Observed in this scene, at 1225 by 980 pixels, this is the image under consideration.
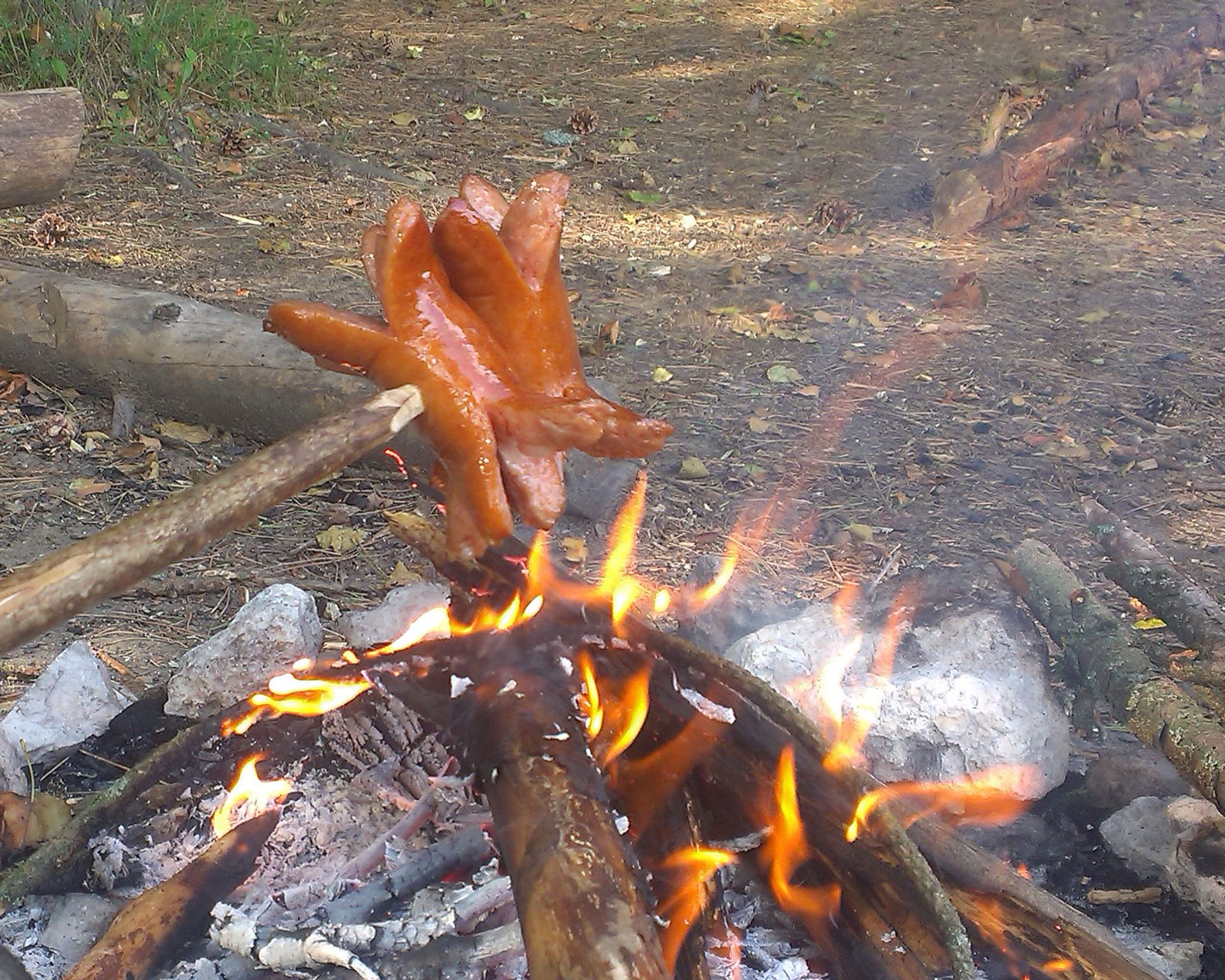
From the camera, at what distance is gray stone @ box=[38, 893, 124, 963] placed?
2248 millimetres

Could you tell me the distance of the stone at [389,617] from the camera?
325 centimetres

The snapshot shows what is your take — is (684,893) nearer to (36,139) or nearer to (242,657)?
(242,657)

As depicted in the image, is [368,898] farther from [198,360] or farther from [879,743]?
[198,360]

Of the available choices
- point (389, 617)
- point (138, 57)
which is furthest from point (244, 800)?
point (138, 57)

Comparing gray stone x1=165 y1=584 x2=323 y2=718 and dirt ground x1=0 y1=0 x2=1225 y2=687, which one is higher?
gray stone x1=165 y1=584 x2=323 y2=718

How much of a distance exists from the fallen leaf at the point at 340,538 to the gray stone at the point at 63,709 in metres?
1.18

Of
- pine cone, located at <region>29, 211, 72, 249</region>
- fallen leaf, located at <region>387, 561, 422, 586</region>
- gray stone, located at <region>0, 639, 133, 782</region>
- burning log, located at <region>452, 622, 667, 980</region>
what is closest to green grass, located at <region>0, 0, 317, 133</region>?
pine cone, located at <region>29, 211, 72, 249</region>

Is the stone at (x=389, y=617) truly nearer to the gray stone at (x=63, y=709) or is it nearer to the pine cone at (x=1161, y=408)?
the gray stone at (x=63, y=709)

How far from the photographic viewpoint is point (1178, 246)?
6.92 m

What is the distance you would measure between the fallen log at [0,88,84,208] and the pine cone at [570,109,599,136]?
4927 mm

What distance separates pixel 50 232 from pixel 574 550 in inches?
151

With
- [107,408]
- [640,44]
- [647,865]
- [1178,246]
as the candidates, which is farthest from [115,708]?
[640,44]

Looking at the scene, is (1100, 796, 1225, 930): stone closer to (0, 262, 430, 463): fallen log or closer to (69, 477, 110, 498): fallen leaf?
(0, 262, 430, 463): fallen log

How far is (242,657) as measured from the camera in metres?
3.00
